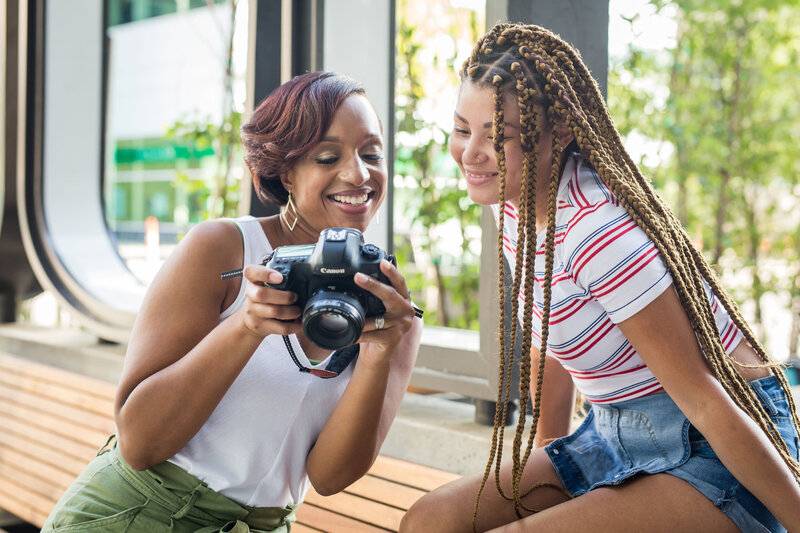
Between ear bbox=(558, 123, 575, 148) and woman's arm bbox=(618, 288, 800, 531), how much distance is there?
289 mm

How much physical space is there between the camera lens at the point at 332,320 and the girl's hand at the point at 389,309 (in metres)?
0.04

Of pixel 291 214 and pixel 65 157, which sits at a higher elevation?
pixel 65 157

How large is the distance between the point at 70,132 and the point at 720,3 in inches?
131

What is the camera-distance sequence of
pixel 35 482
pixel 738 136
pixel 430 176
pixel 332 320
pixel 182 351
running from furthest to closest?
pixel 738 136 → pixel 430 176 → pixel 35 482 → pixel 182 351 → pixel 332 320

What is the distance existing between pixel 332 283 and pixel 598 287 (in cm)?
39

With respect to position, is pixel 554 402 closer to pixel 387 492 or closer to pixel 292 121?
pixel 387 492

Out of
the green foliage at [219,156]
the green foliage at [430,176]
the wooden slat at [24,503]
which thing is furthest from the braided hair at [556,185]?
the green foliage at [219,156]

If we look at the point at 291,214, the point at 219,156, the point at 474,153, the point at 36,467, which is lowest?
the point at 36,467

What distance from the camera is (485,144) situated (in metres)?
1.28

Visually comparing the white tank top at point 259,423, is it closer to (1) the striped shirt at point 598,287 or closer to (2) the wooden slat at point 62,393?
(1) the striped shirt at point 598,287

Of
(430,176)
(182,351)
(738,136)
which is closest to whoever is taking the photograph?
(182,351)

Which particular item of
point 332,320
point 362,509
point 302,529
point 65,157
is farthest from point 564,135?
point 65,157

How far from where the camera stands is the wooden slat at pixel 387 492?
6.13 feet

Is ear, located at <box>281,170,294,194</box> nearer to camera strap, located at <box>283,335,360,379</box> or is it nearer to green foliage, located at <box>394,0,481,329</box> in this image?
camera strap, located at <box>283,335,360,379</box>
